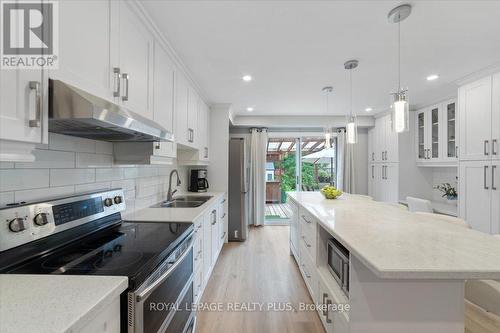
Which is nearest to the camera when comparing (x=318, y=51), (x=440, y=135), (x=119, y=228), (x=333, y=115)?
(x=119, y=228)

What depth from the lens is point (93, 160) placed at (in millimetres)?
1557

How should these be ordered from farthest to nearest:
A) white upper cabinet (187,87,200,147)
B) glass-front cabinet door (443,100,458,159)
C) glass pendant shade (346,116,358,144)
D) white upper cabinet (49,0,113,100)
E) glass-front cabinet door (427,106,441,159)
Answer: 1. glass-front cabinet door (427,106,441,159)
2. glass-front cabinet door (443,100,458,159)
3. white upper cabinet (187,87,200,147)
4. glass pendant shade (346,116,358,144)
5. white upper cabinet (49,0,113,100)

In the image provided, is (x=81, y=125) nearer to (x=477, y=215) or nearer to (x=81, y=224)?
(x=81, y=224)

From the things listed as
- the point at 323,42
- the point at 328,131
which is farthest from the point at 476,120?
the point at 323,42

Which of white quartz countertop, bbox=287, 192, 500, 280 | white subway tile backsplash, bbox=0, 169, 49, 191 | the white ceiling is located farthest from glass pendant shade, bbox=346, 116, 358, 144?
white subway tile backsplash, bbox=0, 169, 49, 191

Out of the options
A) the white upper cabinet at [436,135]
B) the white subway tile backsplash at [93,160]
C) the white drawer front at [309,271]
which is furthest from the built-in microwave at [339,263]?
the white upper cabinet at [436,135]

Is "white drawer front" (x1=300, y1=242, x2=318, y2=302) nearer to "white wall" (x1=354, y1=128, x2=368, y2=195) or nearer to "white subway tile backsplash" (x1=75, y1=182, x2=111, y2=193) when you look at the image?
"white subway tile backsplash" (x1=75, y1=182, x2=111, y2=193)

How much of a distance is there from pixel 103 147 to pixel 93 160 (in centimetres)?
15

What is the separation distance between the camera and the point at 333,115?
15.9 ft

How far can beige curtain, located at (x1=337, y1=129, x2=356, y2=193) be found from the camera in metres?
5.11

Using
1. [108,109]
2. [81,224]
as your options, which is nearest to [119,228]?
[81,224]

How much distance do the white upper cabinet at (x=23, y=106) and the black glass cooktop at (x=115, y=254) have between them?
0.54m

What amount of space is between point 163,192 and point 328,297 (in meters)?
2.04

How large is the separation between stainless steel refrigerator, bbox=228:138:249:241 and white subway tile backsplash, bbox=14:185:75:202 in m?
2.91
